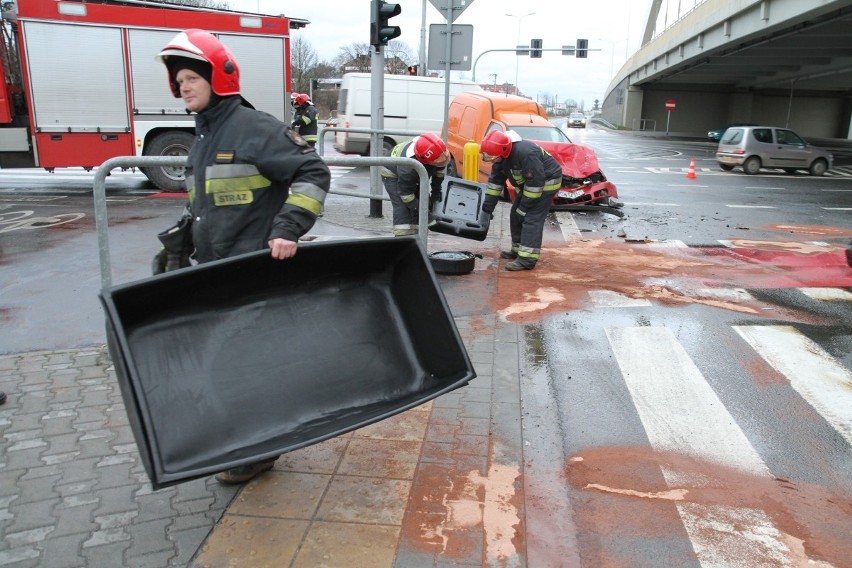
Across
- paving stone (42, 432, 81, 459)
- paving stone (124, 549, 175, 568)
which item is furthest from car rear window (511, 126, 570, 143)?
paving stone (124, 549, 175, 568)

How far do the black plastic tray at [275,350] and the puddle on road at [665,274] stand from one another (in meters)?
2.62

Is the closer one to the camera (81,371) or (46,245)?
(81,371)

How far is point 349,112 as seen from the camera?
19359 millimetres

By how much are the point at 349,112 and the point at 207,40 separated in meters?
16.7

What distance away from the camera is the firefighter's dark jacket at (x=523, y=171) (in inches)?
310

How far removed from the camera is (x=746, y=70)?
1746 inches

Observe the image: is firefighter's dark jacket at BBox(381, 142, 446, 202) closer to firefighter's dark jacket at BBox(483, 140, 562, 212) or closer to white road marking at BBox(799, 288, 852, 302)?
firefighter's dark jacket at BBox(483, 140, 562, 212)

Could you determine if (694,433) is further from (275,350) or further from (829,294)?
(829,294)

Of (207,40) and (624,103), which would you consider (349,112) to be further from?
(624,103)

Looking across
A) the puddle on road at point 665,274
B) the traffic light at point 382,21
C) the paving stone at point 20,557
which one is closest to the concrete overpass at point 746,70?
the puddle on road at point 665,274

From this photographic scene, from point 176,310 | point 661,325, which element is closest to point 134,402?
point 176,310

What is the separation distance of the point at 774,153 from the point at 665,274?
16.5m

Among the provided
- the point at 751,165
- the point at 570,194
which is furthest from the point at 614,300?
the point at 751,165

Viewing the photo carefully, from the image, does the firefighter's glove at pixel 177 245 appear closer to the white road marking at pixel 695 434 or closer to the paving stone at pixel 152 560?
the paving stone at pixel 152 560
